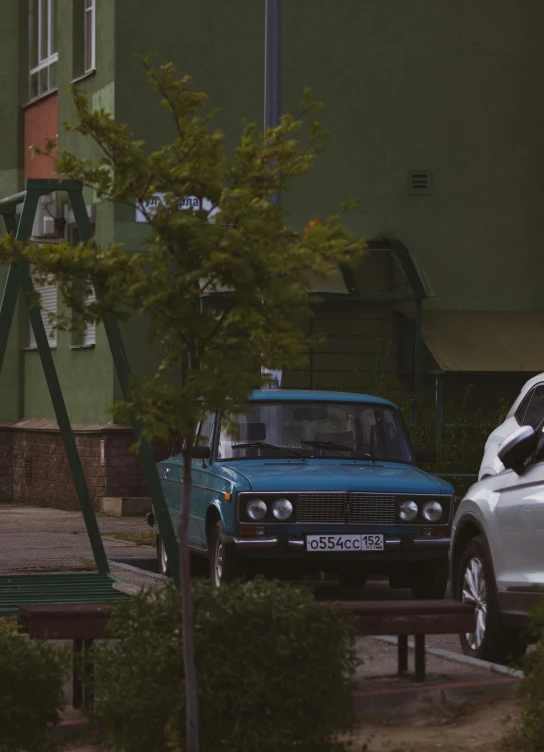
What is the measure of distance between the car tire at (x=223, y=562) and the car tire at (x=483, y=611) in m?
2.84

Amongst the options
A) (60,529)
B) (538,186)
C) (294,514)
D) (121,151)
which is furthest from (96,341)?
(121,151)

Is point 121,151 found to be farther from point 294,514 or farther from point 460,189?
point 460,189

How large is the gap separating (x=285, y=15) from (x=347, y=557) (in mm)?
15464

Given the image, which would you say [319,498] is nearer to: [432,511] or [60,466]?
[432,511]

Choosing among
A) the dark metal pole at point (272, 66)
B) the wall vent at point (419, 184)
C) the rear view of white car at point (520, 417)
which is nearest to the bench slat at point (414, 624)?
the rear view of white car at point (520, 417)

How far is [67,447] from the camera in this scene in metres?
11.0

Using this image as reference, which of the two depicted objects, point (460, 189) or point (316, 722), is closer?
point (316, 722)

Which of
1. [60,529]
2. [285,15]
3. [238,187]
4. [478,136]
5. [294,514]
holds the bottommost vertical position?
[60,529]

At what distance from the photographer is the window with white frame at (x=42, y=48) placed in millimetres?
29984

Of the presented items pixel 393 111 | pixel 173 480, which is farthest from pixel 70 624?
pixel 393 111

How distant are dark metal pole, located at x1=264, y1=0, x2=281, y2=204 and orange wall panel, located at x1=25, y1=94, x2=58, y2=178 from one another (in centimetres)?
1023

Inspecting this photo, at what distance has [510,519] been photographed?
981cm

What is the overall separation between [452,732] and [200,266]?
2660mm

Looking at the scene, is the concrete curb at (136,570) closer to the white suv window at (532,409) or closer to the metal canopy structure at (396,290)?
the white suv window at (532,409)
